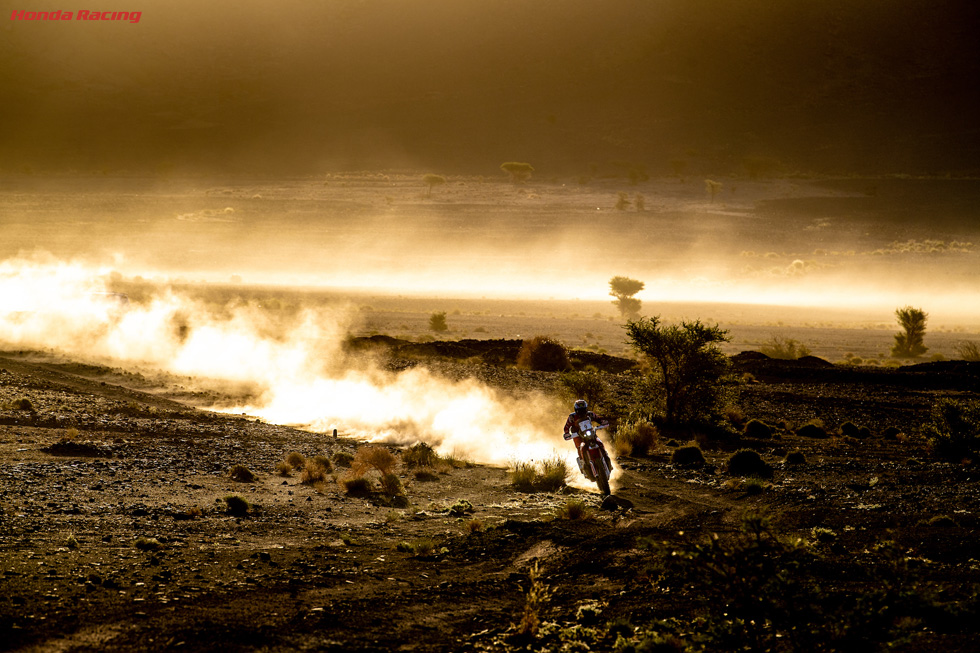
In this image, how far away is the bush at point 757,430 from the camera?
2623cm

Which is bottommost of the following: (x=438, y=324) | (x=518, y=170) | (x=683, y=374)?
(x=683, y=374)

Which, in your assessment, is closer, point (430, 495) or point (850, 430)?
point (430, 495)

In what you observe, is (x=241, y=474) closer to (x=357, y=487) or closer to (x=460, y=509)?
(x=357, y=487)

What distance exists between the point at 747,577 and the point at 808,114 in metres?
163

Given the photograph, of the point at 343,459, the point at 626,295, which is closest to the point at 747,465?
the point at 343,459

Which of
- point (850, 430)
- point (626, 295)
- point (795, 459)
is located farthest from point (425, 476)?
point (626, 295)

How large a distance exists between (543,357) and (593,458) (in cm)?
2269

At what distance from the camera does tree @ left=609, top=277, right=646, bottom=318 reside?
78.3 m

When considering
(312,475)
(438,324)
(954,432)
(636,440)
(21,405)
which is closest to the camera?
(312,475)

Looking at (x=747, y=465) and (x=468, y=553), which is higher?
(x=747, y=465)

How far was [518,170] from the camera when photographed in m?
128

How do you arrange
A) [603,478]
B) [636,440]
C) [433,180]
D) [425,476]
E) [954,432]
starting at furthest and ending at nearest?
[433,180] < [636,440] < [954,432] < [425,476] < [603,478]

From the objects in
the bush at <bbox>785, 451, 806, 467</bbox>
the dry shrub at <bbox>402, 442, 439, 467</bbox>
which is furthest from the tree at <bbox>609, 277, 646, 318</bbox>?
the dry shrub at <bbox>402, 442, 439, 467</bbox>

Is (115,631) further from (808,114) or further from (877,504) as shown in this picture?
(808,114)
